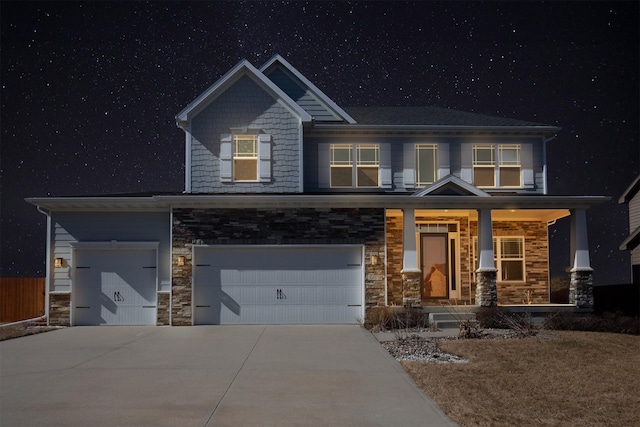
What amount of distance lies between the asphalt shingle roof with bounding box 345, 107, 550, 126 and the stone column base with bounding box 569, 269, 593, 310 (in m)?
6.03

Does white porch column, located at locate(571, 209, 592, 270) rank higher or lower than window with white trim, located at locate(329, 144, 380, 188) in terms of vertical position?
lower

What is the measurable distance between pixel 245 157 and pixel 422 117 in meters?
7.30

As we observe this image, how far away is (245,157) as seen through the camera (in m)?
21.0

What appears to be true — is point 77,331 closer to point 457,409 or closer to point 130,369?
point 130,369

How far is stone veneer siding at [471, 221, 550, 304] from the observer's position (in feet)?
73.1

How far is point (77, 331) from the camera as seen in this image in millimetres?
18062

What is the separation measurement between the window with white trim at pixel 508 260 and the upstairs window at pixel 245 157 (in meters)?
9.14

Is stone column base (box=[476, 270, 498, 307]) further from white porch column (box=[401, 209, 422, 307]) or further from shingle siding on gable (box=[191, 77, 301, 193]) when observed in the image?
shingle siding on gable (box=[191, 77, 301, 193])

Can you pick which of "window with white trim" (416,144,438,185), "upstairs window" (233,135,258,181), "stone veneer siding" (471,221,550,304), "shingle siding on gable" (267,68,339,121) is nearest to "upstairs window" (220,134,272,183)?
"upstairs window" (233,135,258,181)

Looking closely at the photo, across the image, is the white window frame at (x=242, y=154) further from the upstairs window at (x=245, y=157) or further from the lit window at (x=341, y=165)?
the lit window at (x=341, y=165)

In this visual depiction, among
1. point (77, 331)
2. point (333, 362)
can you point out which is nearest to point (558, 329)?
point (333, 362)

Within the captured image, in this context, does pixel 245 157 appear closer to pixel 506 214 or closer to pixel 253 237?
pixel 253 237

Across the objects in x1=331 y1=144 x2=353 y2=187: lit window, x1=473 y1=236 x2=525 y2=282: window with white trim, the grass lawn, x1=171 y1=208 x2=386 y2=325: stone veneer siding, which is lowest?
the grass lawn

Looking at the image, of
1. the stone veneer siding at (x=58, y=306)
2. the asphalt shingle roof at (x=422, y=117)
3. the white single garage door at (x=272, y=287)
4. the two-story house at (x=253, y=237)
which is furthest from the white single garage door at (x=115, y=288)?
the asphalt shingle roof at (x=422, y=117)
